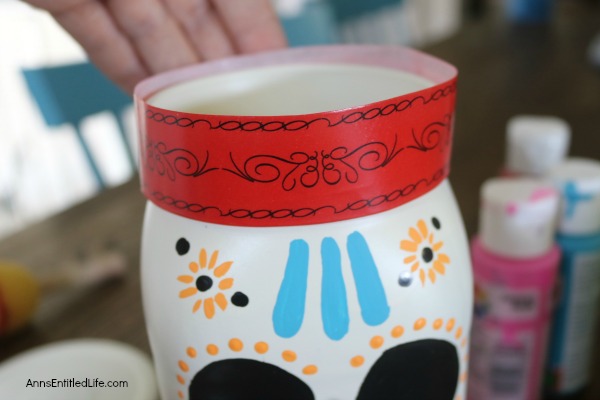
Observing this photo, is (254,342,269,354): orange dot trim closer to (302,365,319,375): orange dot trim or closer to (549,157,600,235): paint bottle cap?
(302,365,319,375): orange dot trim

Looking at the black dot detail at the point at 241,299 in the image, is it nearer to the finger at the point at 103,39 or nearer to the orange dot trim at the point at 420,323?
the orange dot trim at the point at 420,323

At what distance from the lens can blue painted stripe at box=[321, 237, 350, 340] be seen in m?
0.22

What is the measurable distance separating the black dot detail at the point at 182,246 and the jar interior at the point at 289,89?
78 mm

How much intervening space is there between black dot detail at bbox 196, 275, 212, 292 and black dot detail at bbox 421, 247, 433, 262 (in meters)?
0.08

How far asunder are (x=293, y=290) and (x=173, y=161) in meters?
0.06

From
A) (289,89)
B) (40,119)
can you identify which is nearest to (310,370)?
(289,89)

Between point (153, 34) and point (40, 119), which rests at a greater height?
point (153, 34)

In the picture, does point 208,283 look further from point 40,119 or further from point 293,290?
point 40,119

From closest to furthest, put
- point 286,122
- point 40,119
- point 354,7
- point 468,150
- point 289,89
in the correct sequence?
1. point 286,122
2. point 289,89
3. point 468,150
4. point 40,119
5. point 354,7

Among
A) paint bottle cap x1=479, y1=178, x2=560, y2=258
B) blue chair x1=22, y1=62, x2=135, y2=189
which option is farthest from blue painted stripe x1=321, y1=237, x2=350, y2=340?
blue chair x1=22, y1=62, x2=135, y2=189

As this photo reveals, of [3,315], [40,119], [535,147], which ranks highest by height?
[535,147]

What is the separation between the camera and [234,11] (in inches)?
15.6

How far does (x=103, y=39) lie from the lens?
1.24 ft

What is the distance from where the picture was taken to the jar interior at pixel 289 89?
29 cm
